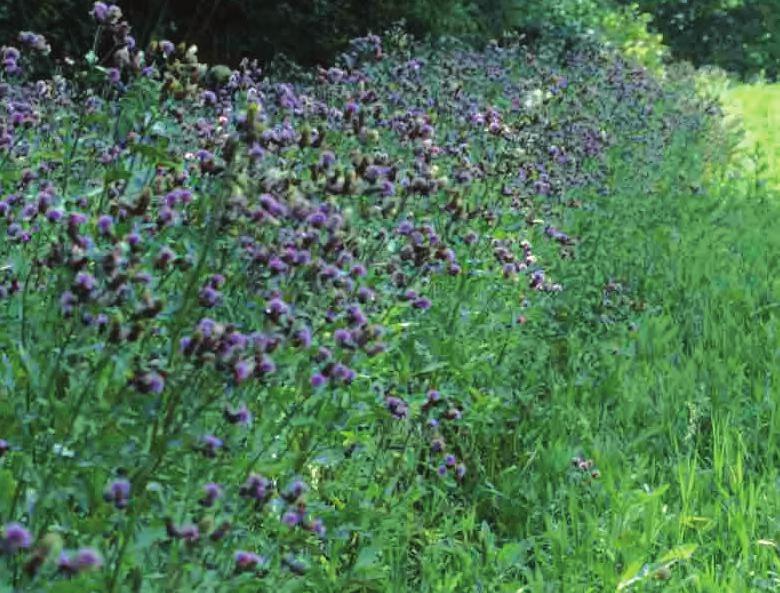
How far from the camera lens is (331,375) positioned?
240 centimetres

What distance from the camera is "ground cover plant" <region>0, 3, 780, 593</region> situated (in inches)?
85.6

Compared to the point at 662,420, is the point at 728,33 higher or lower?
higher

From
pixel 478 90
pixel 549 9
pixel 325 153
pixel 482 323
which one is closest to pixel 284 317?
pixel 325 153

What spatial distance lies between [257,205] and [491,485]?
1.58 meters

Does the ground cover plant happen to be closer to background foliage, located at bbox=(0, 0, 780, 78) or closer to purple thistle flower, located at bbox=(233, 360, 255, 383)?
purple thistle flower, located at bbox=(233, 360, 255, 383)

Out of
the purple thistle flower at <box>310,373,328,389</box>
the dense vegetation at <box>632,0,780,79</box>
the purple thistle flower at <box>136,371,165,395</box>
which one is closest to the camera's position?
the purple thistle flower at <box>136,371,165,395</box>

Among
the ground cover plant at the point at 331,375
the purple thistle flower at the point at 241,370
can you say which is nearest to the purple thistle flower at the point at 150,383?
the ground cover plant at the point at 331,375

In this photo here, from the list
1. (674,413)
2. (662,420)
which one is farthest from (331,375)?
(674,413)

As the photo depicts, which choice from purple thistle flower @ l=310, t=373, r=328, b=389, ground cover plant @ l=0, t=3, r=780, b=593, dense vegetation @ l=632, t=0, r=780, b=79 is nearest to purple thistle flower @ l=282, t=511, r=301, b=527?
ground cover plant @ l=0, t=3, r=780, b=593

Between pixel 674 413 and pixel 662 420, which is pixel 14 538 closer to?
pixel 662 420

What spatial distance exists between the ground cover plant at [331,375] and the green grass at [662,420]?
2 cm

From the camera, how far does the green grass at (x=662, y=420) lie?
3.13 meters

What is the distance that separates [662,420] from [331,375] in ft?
7.10

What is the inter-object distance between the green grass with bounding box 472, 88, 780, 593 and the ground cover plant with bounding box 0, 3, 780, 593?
0.02 m
